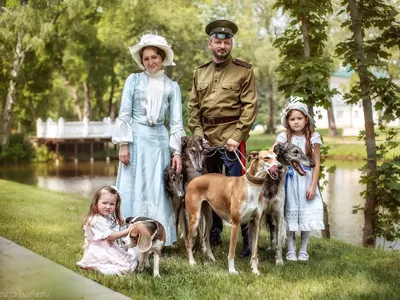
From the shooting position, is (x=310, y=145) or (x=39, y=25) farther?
(x=39, y=25)

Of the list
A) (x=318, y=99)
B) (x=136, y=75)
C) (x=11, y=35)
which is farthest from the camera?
(x=11, y=35)

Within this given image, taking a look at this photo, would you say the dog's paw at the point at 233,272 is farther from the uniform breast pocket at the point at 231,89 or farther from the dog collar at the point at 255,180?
the uniform breast pocket at the point at 231,89

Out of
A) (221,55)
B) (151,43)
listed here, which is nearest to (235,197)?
(221,55)

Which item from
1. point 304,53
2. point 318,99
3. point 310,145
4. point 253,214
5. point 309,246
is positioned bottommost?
point 309,246

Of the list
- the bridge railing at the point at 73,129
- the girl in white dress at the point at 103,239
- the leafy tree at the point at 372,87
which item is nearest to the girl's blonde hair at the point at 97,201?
the girl in white dress at the point at 103,239

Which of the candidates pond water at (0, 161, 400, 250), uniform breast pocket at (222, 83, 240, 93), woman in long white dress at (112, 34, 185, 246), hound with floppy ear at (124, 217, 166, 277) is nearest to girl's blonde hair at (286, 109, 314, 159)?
uniform breast pocket at (222, 83, 240, 93)

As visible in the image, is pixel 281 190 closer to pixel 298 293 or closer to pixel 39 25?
pixel 298 293

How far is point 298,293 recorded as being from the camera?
4.95m

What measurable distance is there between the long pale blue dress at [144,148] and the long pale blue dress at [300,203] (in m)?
1.30

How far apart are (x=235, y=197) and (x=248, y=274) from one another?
29.6 inches

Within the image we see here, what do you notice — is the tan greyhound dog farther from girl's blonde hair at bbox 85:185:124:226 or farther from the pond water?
the pond water

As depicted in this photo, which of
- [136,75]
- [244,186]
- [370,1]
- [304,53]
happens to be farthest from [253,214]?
[370,1]

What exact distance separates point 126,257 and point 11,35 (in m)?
24.4

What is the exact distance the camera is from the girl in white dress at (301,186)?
255 inches
